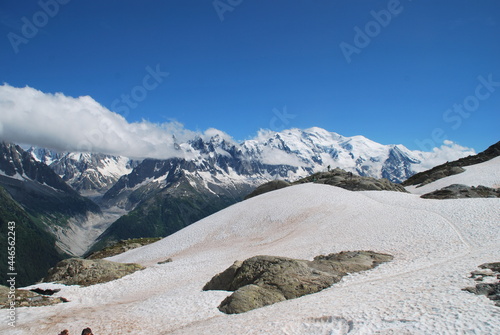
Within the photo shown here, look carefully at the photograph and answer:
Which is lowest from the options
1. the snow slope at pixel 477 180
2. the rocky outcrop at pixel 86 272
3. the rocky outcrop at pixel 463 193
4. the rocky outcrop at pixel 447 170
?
the rocky outcrop at pixel 86 272

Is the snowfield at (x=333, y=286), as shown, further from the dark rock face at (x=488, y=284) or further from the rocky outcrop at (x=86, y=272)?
the rocky outcrop at (x=86, y=272)

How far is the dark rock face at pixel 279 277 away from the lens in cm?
2269

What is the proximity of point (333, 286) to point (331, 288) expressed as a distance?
1.72 ft

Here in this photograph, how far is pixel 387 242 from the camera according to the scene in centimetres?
3541

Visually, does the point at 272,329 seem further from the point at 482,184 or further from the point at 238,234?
the point at 482,184

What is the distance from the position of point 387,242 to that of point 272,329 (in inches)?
900

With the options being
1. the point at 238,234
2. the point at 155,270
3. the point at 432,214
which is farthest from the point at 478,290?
the point at 238,234

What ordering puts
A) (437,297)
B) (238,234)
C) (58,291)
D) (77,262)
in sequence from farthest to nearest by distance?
(238,234)
(77,262)
(58,291)
(437,297)

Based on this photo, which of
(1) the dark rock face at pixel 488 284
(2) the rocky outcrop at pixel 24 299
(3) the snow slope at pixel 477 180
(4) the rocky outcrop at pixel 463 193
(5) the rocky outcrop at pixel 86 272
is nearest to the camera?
(1) the dark rock face at pixel 488 284

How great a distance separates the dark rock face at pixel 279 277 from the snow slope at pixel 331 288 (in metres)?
1.11

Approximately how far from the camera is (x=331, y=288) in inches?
944

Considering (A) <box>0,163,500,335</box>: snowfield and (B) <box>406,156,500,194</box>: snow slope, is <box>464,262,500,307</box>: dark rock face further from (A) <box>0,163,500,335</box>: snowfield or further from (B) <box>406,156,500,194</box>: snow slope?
(B) <box>406,156,500,194</box>: snow slope

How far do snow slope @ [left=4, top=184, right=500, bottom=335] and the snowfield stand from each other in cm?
8

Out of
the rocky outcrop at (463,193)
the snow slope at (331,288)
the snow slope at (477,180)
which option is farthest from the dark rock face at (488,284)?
the snow slope at (477,180)
